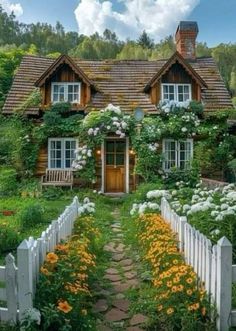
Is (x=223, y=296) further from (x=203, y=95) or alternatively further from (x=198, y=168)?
(x=203, y=95)

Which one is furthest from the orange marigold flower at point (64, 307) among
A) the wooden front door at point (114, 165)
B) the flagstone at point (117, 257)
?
the wooden front door at point (114, 165)

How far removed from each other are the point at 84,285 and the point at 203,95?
15.7 m

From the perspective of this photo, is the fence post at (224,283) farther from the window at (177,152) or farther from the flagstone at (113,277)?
the window at (177,152)

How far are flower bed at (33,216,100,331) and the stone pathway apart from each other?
22cm

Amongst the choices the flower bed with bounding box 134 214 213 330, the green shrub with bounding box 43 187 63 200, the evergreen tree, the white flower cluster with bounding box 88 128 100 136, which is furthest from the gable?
the evergreen tree

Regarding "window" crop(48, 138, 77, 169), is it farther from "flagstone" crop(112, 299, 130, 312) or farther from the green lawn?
"flagstone" crop(112, 299, 130, 312)

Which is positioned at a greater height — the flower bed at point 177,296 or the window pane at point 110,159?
the window pane at point 110,159

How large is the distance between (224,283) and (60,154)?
14019 mm

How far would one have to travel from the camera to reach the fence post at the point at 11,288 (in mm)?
4305

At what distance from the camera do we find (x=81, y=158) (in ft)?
55.8

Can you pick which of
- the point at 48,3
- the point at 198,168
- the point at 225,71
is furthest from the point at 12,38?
the point at 198,168

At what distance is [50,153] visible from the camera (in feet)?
58.3

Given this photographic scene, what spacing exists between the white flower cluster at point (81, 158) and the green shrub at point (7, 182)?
94.9 inches

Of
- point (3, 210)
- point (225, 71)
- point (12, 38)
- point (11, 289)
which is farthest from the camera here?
point (12, 38)
